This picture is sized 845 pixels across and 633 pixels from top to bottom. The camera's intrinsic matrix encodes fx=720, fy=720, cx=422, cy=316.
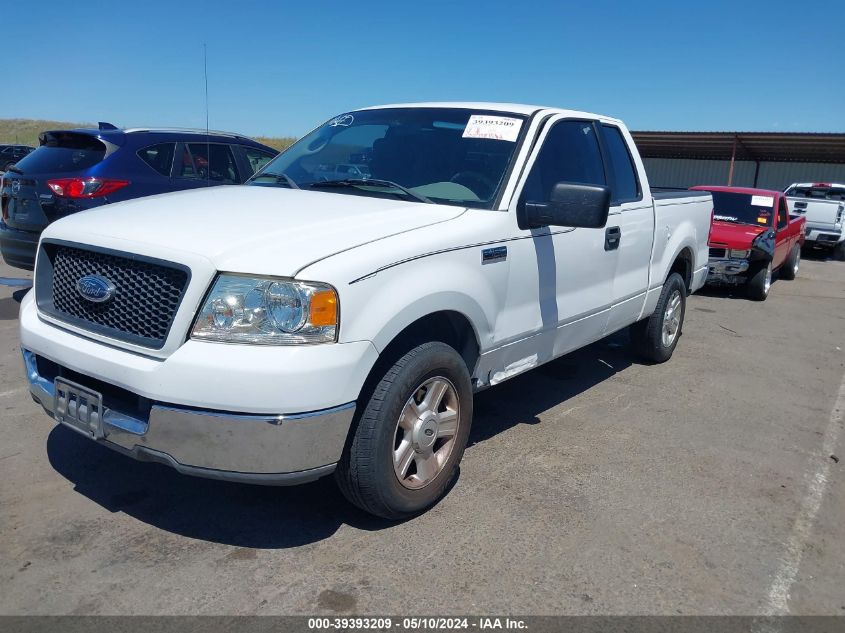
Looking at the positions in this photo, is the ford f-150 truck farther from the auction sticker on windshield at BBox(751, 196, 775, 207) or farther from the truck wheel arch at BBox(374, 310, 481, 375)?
the truck wheel arch at BBox(374, 310, 481, 375)

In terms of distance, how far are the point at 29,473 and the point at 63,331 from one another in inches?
39.6

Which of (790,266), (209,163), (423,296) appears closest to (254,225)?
(423,296)

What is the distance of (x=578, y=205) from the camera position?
366 centimetres

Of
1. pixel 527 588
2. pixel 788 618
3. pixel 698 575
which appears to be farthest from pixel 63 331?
pixel 788 618

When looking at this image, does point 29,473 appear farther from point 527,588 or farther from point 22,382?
point 527,588

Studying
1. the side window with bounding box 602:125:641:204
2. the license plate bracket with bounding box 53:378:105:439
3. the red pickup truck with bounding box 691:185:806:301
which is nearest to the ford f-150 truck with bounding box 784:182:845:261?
the red pickup truck with bounding box 691:185:806:301

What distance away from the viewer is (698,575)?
122 inches

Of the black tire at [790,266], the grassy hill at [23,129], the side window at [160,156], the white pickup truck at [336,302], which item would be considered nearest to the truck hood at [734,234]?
the black tire at [790,266]

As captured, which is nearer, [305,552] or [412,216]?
[305,552]

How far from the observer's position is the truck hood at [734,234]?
10.5 m

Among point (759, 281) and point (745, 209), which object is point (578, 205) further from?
point (745, 209)

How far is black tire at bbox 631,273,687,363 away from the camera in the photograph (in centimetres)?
615

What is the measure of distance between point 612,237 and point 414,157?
1524 mm

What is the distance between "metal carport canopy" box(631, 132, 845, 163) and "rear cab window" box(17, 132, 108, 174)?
2107 cm
